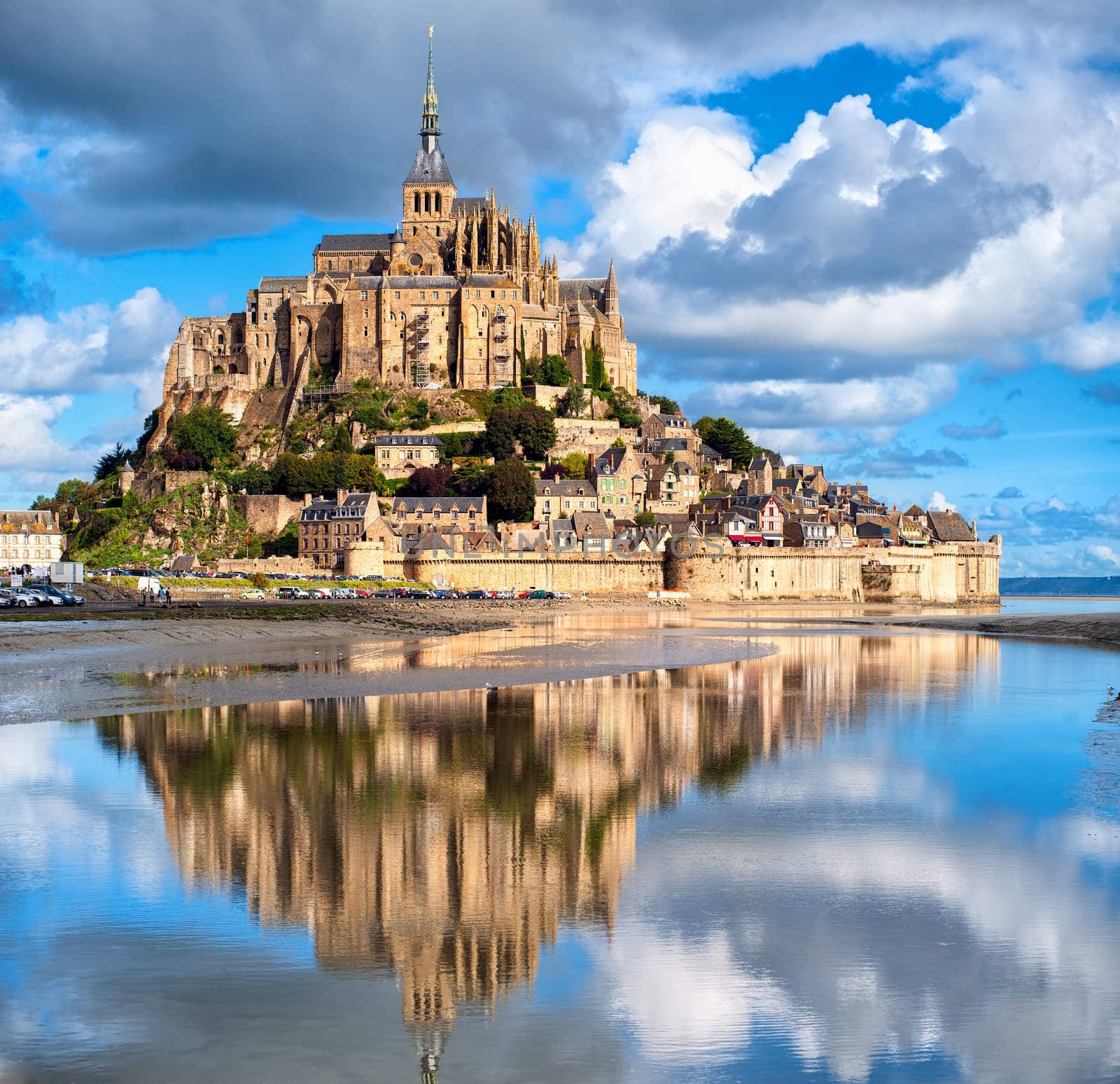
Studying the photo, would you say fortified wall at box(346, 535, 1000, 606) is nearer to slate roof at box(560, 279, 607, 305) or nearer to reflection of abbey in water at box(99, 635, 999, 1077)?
slate roof at box(560, 279, 607, 305)

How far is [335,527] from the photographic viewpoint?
68.3 metres

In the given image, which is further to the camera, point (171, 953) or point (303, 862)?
point (303, 862)

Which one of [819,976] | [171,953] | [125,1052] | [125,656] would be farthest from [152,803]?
[125,656]

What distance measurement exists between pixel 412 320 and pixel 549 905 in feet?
A: 243

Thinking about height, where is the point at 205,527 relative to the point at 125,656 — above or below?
above

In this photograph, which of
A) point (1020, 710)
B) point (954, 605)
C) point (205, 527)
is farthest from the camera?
point (954, 605)

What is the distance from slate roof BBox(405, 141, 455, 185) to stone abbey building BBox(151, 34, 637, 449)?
0.30 feet

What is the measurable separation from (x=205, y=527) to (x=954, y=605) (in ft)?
145

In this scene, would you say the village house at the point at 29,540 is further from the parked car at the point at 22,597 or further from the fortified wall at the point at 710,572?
the parked car at the point at 22,597

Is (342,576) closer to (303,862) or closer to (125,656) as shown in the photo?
(125,656)

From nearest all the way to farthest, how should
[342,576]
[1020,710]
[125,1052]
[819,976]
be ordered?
[125,1052] → [819,976] → [1020,710] → [342,576]

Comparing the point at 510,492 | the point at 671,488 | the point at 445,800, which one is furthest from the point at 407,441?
→ the point at 445,800

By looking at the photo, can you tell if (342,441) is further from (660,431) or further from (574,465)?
(660,431)

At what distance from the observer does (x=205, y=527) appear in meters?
71.7
